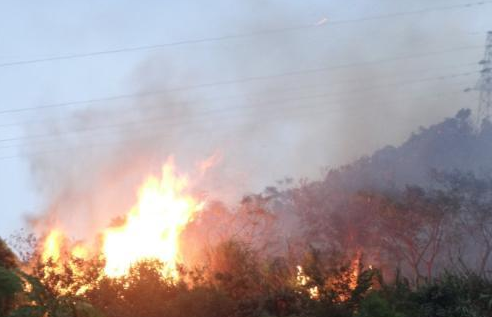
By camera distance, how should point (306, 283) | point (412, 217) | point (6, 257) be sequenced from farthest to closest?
point (412, 217)
point (306, 283)
point (6, 257)

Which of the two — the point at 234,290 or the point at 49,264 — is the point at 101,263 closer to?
the point at 49,264

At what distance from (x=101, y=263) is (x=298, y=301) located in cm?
963

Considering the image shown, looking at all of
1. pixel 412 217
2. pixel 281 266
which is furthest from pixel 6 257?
pixel 412 217

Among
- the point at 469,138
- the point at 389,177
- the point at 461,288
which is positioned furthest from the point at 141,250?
the point at 469,138

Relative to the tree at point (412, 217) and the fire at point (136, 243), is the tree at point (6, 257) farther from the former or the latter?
the tree at point (412, 217)

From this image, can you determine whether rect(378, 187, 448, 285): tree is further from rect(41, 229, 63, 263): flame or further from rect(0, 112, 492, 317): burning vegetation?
rect(41, 229, 63, 263): flame

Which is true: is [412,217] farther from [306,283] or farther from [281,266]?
[306,283]

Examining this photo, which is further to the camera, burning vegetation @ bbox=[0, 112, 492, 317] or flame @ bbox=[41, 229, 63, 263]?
flame @ bbox=[41, 229, 63, 263]

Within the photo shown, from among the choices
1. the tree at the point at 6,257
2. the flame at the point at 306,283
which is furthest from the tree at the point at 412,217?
the tree at the point at 6,257

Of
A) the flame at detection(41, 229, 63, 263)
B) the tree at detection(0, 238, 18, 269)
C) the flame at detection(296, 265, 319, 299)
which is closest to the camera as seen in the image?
the tree at detection(0, 238, 18, 269)

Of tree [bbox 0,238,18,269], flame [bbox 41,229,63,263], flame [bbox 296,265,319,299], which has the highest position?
flame [bbox 41,229,63,263]

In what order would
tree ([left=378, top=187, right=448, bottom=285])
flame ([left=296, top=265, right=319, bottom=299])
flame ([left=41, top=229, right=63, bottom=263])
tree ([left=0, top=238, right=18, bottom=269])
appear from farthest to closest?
tree ([left=378, top=187, right=448, bottom=285]) < flame ([left=41, top=229, right=63, bottom=263]) < flame ([left=296, top=265, right=319, bottom=299]) < tree ([left=0, top=238, right=18, bottom=269])

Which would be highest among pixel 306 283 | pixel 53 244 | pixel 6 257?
pixel 53 244

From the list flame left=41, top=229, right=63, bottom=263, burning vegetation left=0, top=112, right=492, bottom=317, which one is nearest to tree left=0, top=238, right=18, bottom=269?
burning vegetation left=0, top=112, right=492, bottom=317
